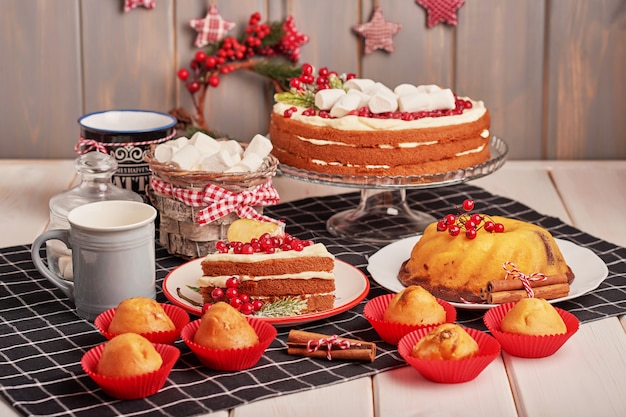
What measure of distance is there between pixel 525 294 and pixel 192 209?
577 millimetres

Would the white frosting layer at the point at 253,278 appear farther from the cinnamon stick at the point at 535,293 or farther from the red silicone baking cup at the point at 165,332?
the cinnamon stick at the point at 535,293

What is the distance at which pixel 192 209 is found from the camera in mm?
1631

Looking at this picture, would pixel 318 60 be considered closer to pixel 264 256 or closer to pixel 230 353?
pixel 264 256

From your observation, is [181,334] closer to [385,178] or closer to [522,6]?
[385,178]

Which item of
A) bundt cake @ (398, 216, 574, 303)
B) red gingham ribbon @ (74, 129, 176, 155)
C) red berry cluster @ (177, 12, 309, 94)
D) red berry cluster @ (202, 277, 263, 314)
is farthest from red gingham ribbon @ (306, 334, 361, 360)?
red berry cluster @ (177, 12, 309, 94)

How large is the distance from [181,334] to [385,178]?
0.59 m

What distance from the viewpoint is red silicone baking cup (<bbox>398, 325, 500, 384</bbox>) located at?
1188 mm

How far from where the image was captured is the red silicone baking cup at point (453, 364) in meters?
1.19

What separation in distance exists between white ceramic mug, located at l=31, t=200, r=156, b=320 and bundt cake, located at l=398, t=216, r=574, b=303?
411 mm

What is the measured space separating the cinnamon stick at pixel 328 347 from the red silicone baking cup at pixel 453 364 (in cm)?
5

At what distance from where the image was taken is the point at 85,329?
1.38m

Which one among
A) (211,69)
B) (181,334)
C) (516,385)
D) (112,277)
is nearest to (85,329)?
(112,277)

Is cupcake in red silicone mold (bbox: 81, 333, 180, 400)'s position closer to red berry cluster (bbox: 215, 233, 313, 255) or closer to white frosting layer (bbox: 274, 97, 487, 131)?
red berry cluster (bbox: 215, 233, 313, 255)

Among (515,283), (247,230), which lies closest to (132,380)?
(247,230)
